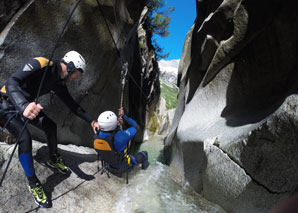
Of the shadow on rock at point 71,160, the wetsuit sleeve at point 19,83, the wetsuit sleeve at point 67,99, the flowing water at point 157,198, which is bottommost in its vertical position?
the flowing water at point 157,198

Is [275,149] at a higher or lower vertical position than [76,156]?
higher

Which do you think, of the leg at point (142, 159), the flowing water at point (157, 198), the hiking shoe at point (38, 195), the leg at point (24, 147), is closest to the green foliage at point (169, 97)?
the leg at point (142, 159)

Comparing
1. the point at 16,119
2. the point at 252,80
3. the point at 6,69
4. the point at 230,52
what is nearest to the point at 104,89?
the point at 6,69

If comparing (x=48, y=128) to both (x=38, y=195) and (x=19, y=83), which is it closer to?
(x=19, y=83)

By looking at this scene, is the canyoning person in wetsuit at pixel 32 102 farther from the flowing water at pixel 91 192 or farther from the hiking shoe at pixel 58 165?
the flowing water at pixel 91 192

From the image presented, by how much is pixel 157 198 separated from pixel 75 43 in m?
5.12

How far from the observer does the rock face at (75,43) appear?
173 inches

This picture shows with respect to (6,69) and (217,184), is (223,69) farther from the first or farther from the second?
(6,69)

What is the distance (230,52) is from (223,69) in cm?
65

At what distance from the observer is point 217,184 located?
442cm

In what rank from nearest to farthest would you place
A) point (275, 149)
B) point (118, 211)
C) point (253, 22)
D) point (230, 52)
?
point (275, 149) < point (118, 211) < point (253, 22) < point (230, 52)

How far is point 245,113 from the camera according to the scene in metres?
4.81

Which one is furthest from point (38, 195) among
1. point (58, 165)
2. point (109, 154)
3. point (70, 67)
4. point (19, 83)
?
point (70, 67)

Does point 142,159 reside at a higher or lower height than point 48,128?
lower
